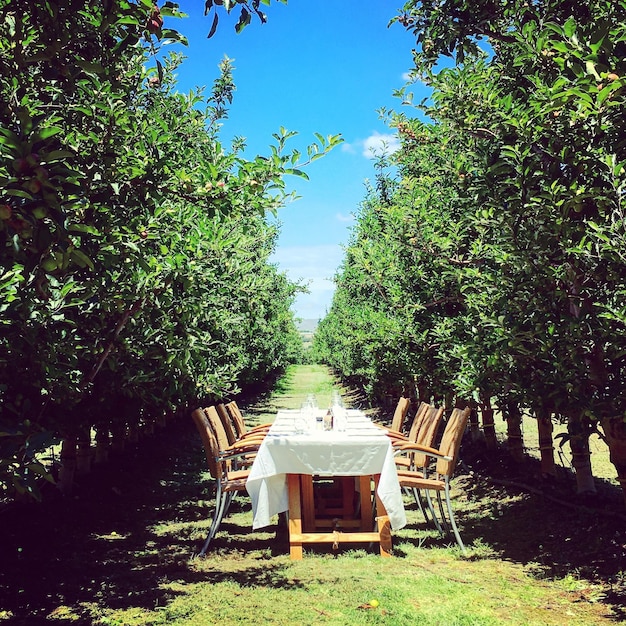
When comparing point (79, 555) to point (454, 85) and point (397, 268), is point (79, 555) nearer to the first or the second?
point (454, 85)

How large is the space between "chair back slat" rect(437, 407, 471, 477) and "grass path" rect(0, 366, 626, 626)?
0.80 meters

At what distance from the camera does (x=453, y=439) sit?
603 cm

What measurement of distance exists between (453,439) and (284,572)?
85.0 inches

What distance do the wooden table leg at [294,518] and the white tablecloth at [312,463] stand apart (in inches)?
3.8

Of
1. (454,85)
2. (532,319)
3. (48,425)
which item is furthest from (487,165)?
(48,425)

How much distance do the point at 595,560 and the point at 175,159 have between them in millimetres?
5110

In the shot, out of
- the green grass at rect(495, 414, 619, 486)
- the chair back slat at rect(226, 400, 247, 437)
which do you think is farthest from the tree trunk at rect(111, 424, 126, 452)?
the green grass at rect(495, 414, 619, 486)

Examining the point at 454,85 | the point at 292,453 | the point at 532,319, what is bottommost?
the point at 292,453

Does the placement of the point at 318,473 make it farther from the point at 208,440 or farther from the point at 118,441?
the point at 118,441

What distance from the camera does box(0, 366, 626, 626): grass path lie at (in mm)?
4297

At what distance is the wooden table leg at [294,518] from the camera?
571 centimetres

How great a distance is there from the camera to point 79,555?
5.77m

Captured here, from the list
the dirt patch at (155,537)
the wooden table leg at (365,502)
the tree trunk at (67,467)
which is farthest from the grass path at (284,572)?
the wooden table leg at (365,502)

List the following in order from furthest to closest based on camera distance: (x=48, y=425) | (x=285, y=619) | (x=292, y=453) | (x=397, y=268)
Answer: (x=397, y=268), (x=292, y=453), (x=48, y=425), (x=285, y=619)
